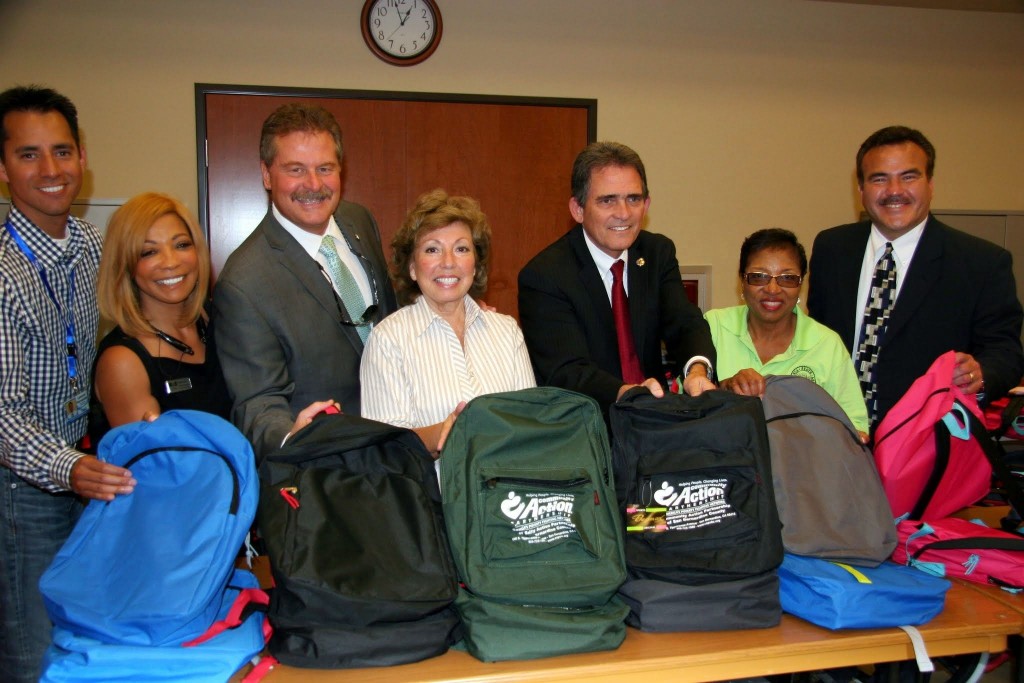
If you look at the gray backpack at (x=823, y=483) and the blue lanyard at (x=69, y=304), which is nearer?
the gray backpack at (x=823, y=483)

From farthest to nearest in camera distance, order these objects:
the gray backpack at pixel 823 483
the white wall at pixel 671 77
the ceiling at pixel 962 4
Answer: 1. the ceiling at pixel 962 4
2. the white wall at pixel 671 77
3. the gray backpack at pixel 823 483

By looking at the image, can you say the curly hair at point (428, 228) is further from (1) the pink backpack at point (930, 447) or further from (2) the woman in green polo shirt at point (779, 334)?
(1) the pink backpack at point (930, 447)

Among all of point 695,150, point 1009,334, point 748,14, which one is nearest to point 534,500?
point 1009,334

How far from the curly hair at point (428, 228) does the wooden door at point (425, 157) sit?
90.8 inches

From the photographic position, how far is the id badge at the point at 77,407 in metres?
2.27

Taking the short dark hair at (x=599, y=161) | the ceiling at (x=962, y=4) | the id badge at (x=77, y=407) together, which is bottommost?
the id badge at (x=77, y=407)

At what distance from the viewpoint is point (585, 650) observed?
163cm

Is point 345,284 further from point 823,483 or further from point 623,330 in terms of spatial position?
point 823,483

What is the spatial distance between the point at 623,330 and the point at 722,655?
1.11 metres

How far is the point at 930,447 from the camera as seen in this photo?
6.90 feet

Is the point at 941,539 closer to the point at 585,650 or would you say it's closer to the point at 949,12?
the point at 585,650

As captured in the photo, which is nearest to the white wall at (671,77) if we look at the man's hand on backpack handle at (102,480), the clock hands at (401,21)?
the clock hands at (401,21)

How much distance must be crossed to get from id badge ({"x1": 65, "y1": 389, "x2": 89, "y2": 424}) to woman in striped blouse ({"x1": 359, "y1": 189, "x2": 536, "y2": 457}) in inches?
34.4

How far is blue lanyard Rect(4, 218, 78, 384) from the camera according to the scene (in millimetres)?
2244
